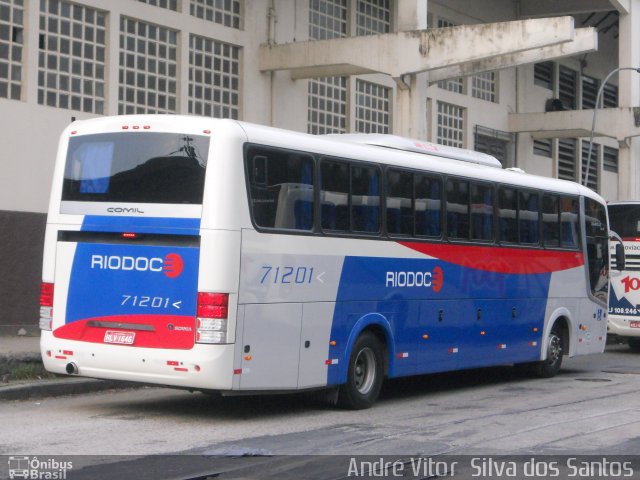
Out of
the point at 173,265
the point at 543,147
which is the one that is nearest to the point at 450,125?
the point at 543,147

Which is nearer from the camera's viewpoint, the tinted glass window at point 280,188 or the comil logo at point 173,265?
the comil logo at point 173,265

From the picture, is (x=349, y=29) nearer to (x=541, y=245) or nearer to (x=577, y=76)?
(x=541, y=245)

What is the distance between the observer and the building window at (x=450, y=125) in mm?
31547

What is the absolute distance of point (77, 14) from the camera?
20359mm

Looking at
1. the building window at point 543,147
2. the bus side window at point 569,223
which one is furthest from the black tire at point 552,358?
the building window at point 543,147

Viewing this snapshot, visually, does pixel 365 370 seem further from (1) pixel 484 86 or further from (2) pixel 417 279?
(1) pixel 484 86

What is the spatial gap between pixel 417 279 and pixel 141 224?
13.6 ft

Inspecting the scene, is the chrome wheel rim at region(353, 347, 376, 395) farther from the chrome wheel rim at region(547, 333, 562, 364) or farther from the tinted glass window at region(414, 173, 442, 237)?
the chrome wheel rim at region(547, 333, 562, 364)

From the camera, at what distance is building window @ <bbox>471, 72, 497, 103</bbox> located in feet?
110

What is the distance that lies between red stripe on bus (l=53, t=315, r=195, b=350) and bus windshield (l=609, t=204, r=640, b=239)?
14.7 m

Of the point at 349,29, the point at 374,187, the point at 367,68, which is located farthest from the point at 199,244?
the point at 349,29

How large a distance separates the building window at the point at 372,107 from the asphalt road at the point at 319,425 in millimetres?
12384

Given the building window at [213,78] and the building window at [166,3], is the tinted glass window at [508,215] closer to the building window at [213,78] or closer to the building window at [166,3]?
the building window at [213,78]

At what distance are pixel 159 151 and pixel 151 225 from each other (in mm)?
789
